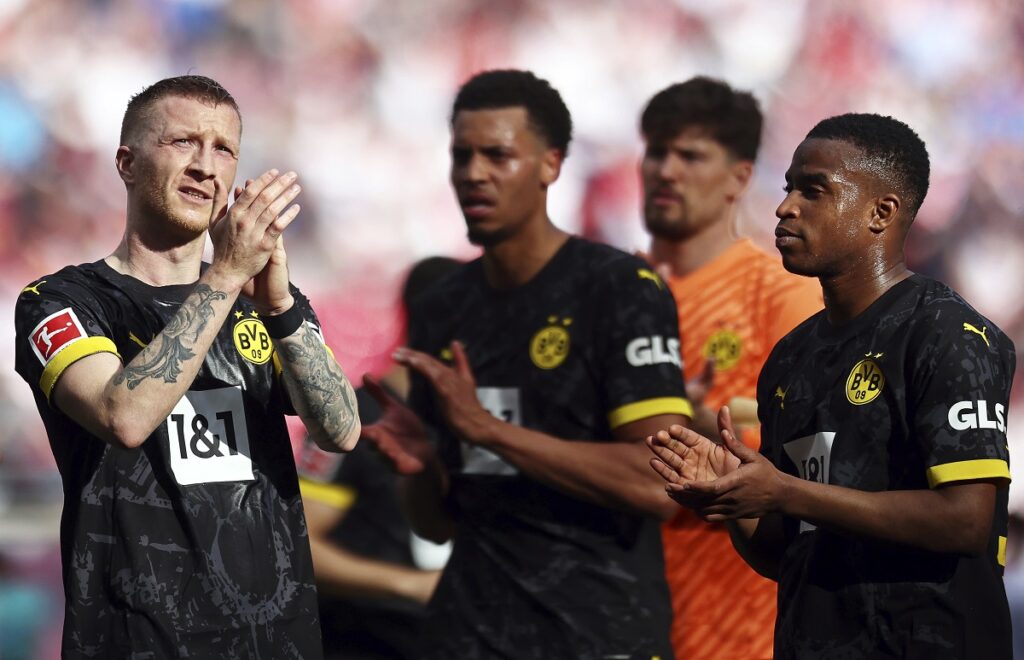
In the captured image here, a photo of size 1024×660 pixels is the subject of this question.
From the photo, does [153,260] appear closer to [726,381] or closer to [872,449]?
[872,449]

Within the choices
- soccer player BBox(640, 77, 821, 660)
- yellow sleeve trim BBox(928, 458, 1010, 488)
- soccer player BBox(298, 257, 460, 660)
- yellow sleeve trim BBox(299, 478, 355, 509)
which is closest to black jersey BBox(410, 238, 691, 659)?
soccer player BBox(640, 77, 821, 660)

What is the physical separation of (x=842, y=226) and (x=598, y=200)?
19.6 feet

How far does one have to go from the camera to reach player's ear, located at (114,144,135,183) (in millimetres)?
3215

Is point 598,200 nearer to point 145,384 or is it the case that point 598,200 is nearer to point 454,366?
point 454,366

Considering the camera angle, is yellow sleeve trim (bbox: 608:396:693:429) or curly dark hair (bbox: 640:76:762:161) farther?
curly dark hair (bbox: 640:76:762:161)

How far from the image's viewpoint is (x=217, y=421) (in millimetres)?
3078

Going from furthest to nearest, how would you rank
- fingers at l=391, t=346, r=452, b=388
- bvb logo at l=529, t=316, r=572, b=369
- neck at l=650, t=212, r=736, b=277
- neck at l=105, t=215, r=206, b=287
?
1. neck at l=650, t=212, r=736, b=277
2. bvb logo at l=529, t=316, r=572, b=369
3. fingers at l=391, t=346, r=452, b=388
4. neck at l=105, t=215, r=206, b=287

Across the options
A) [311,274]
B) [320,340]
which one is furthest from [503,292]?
[311,274]

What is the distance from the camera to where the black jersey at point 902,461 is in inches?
107

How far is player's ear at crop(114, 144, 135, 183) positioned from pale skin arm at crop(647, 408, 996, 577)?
1.42m

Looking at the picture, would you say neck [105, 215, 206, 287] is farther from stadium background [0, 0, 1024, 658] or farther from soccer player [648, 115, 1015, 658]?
stadium background [0, 0, 1024, 658]

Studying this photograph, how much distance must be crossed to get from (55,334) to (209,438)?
39cm

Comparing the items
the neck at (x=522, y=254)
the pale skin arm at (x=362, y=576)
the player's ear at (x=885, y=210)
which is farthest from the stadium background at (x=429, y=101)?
the player's ear at (x=885, y=210)

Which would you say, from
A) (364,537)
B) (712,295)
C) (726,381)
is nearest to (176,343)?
(726,381)
